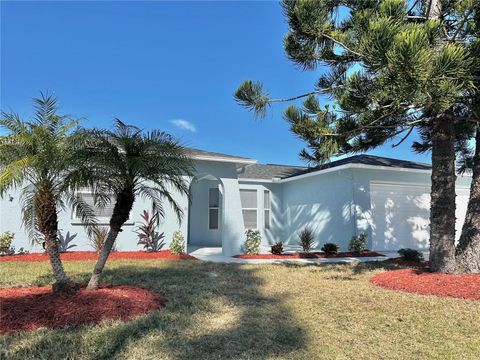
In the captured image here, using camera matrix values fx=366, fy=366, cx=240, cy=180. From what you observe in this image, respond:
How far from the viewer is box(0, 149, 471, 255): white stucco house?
1288 centimetres

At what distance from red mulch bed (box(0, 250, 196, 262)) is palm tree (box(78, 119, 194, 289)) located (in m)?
5.82

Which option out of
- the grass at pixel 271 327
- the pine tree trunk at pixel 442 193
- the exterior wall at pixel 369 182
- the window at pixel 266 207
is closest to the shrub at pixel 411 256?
the exterior wall at pixel 369 182

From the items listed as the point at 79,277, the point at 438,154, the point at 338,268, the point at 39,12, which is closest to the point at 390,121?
the point at 438,154

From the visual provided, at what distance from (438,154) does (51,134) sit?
774cm

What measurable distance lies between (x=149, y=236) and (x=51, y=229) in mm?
7392

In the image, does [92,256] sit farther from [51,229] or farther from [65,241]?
[51,229]

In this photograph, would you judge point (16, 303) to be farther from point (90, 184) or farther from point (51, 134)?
point (51, 134)

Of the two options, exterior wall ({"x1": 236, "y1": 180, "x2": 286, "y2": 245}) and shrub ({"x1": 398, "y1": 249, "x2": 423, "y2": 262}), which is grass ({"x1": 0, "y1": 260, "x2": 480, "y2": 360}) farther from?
exterior wall ({"x1": 236, "y1": 180, "x2": 286, "y2": 245})

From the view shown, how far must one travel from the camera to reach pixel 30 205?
5695 millimetres

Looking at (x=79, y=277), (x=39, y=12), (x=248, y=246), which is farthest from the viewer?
(x=248, y=246)

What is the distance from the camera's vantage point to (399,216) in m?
15.2

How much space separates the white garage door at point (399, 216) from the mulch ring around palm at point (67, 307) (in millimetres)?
11030

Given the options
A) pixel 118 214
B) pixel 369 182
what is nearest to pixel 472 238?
pixel 369 182

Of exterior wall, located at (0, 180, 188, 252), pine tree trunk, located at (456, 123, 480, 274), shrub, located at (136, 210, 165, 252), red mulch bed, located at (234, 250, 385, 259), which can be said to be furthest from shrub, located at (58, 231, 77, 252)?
pine tree trunk, located at (456, 123, 480, 274)
